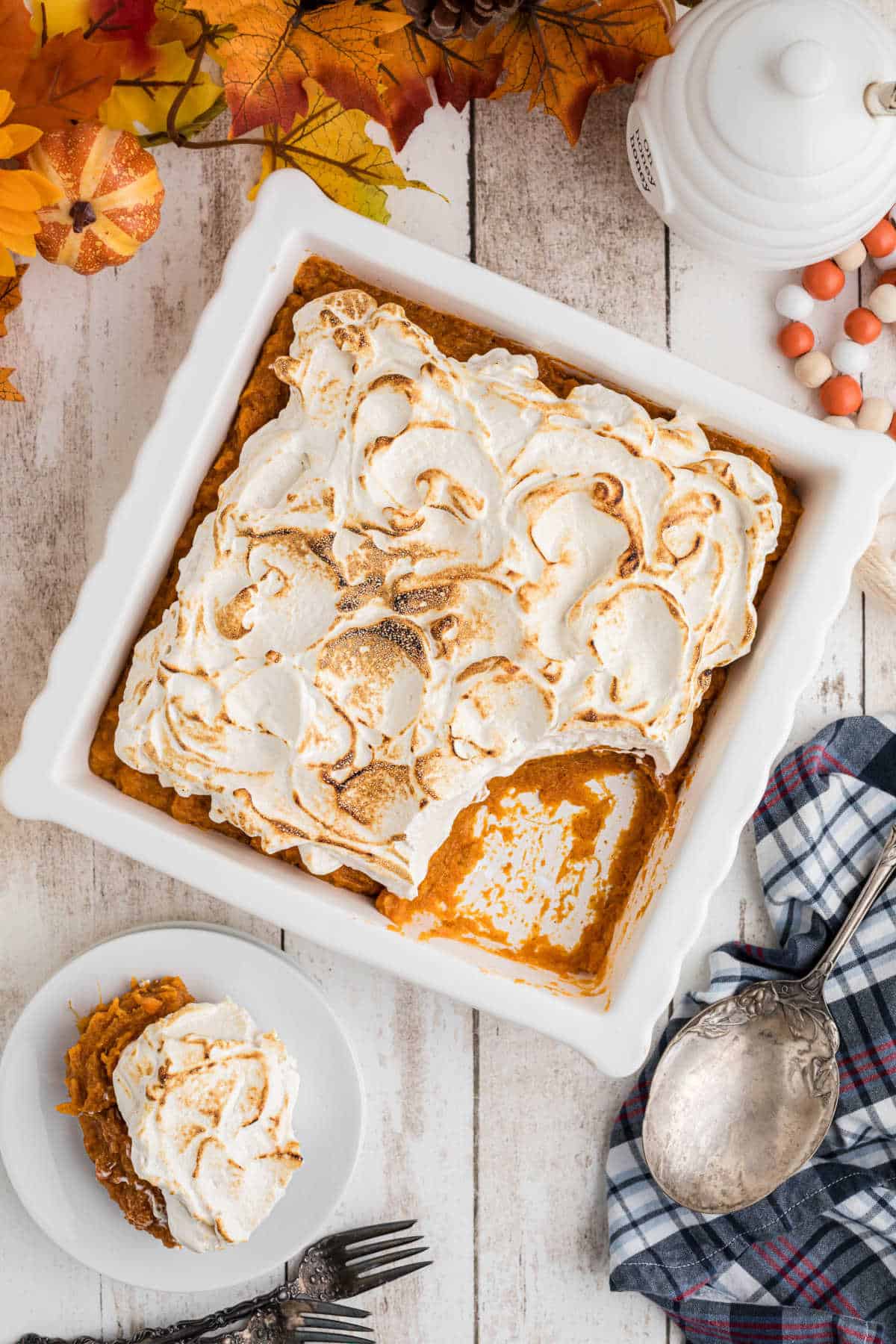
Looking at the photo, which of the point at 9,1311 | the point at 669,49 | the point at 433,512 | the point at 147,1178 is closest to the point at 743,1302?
the point at 147,1178

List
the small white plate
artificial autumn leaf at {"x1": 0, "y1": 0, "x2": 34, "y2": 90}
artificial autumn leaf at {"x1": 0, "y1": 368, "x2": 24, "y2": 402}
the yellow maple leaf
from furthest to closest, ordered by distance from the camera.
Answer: the small white plate → artificial autumn leaf at {"x1": 0, "y1": 368, "x2": 24, "y2": 402} → the yellow maple leaf → artificial autumn leaf at {"x1": 0, "y1": 0, "x2": 34, "y2": 90}

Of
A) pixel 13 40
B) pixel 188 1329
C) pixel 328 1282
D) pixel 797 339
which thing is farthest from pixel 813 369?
pixel 188 1329

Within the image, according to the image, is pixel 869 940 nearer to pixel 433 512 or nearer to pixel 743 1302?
pixel 743 1302

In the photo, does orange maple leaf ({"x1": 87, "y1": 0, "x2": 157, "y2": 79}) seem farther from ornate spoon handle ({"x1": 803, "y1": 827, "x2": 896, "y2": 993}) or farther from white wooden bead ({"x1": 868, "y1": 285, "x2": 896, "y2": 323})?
ornate spoon handle ({"x1": 803, "y1": 827, "x2": 896, "y2": 993})

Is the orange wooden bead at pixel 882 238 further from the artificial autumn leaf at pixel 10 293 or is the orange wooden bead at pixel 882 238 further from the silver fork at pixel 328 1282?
the silver fork at pixel 328 1282

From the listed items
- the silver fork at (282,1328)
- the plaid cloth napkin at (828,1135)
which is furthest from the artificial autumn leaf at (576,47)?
the silver fork at (282,1328)

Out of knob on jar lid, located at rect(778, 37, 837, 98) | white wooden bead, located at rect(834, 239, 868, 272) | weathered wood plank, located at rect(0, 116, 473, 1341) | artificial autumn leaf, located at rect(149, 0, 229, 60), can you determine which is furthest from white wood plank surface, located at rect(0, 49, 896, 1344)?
knob on jar lid, located at rect(778, 37, 837, 98)
